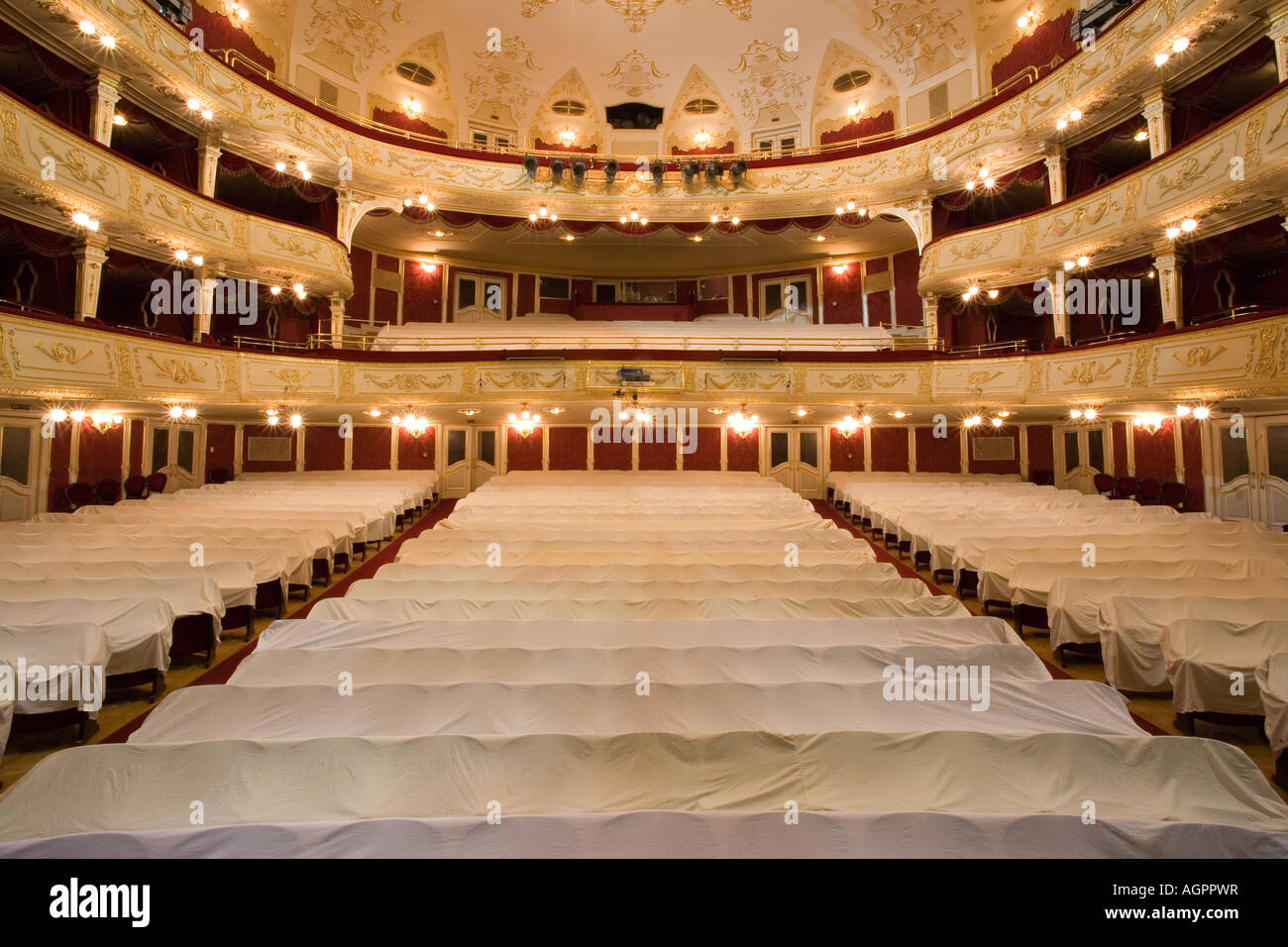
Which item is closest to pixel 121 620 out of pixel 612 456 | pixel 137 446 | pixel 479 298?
pixel 137 446

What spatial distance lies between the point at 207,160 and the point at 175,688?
52.1ft

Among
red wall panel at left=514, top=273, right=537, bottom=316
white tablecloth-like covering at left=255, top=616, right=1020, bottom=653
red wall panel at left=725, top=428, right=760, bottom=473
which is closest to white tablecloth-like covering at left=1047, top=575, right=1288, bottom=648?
white tablecloth-like covering at left=255, top=616, right=1020, bottom=653

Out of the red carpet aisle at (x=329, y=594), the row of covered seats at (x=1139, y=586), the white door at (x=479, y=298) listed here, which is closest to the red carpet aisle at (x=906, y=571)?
the row of covered seats at (x=1139, y=586)

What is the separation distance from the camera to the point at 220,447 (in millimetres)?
17859

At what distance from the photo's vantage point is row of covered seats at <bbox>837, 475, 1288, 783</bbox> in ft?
16.6

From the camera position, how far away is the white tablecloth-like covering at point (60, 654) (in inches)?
188

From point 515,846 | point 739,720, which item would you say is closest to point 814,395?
point 739,720

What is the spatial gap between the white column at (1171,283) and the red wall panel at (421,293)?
21537mm

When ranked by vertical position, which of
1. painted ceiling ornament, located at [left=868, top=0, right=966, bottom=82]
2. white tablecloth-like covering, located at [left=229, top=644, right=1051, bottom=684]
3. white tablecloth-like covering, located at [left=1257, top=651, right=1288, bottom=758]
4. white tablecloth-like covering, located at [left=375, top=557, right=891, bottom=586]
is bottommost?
white tablecloth-like covering, located at [left=1257, top=651, right=1288, bottom=758]

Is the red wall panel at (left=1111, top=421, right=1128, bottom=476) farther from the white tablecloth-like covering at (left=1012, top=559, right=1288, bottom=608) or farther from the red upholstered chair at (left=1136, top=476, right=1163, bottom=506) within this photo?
the white tablecloth-like covering at (left=1012, top=559, right=1288, bottom=608)

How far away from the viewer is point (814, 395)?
55.2 ft

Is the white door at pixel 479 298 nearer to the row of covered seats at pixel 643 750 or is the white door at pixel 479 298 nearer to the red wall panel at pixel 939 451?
the red wall panel at pixel 939 451

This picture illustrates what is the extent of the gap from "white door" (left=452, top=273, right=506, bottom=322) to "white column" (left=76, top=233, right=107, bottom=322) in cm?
1156

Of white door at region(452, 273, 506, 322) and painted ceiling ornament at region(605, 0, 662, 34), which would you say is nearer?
painted ceiling ornament at region(605, 0, 662, 34)
